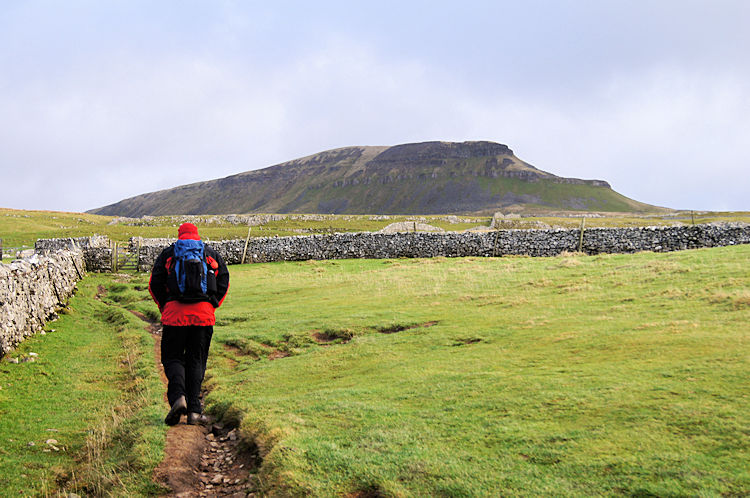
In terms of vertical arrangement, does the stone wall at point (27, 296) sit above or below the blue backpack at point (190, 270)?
below

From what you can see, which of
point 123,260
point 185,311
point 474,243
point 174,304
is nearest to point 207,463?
point 185,311

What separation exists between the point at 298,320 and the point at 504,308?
6.49 metres

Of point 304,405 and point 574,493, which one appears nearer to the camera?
point 574,493

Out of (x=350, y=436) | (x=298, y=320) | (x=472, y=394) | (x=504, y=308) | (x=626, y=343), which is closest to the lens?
(x=350, y=436)

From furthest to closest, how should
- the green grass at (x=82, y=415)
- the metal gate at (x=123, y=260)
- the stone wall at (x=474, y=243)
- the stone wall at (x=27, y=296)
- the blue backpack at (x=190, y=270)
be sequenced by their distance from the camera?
the metal gate at (x=123, y=260) → the stone wall at (x=474, y=243) → the stone wall at (x=27, y=296) → the blue backpack at (x=190, y=270) → the green grass at (x=82, y=415)

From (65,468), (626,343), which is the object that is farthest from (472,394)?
(65,468)

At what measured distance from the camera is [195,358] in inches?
337

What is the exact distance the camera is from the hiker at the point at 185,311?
8320 millimetres

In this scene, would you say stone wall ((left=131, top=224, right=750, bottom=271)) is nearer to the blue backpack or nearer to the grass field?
the grass field

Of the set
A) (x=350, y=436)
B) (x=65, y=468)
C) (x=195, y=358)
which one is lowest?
(x=65, y=468)

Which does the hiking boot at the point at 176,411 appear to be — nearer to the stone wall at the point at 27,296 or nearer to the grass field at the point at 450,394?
the grass field at the point at 450,394

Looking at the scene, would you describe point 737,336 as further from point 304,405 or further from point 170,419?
point 170,419

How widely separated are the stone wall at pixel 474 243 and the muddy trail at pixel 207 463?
28.7 m

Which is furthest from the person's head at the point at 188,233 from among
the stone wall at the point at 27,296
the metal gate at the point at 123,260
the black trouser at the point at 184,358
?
the metal gate at the point at 123,260
